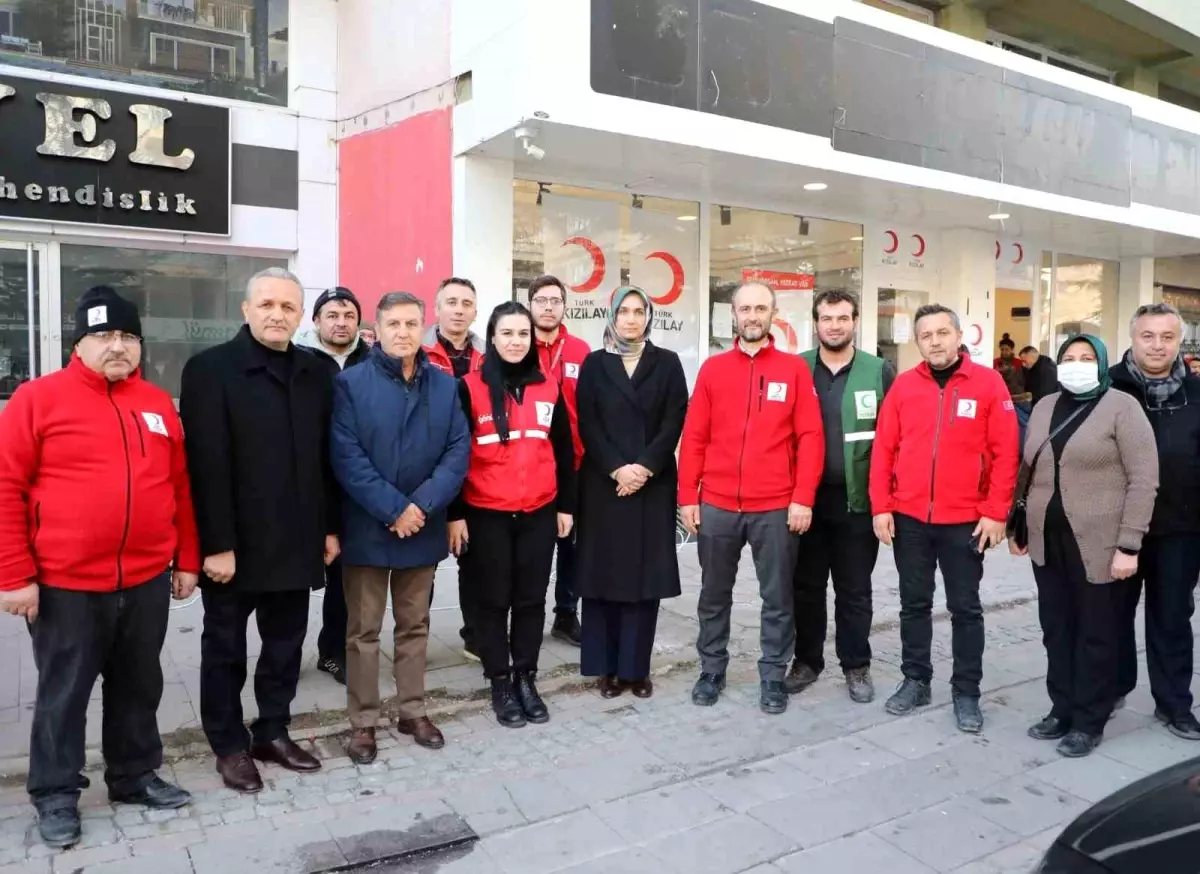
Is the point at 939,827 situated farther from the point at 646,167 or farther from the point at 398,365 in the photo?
the point at 646,167

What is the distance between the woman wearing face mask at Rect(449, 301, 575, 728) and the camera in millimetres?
4406

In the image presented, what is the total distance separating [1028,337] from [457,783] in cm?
1232

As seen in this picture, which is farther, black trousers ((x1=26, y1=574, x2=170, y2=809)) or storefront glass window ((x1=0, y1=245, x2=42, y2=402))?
storefront glass window ((x1=0, y1=245, x2=42, y2=402))

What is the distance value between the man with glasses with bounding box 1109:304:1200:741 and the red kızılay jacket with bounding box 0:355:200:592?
4.31m

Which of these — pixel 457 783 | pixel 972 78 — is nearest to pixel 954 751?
pixel 457 783

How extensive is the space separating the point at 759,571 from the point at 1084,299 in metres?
12.0

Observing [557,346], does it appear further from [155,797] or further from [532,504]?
[155,797]

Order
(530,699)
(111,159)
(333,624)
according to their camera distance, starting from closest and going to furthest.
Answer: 1. (530,699)
2. (333,624)
3. (111,159)

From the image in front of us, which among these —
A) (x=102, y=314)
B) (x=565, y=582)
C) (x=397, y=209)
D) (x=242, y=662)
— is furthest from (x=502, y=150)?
(x=242, y=662)

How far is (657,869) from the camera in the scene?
3201 millimetres

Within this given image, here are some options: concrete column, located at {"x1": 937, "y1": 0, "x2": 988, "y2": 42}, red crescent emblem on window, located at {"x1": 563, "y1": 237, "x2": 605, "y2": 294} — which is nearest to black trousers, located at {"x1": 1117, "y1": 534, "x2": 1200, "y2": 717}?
red crescent emblem on window, located at {"x1": 563, "y1": 237, "x2": 605, "y2": 294}

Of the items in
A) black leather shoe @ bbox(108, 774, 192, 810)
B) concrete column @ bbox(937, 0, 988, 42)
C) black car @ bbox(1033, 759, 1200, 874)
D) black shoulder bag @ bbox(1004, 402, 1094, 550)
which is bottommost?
black leather shoe @ bbox(108, 774, 192, 810)

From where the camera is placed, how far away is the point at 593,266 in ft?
29.6

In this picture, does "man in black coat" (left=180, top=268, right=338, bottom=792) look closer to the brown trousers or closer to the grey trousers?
the brown trousers
